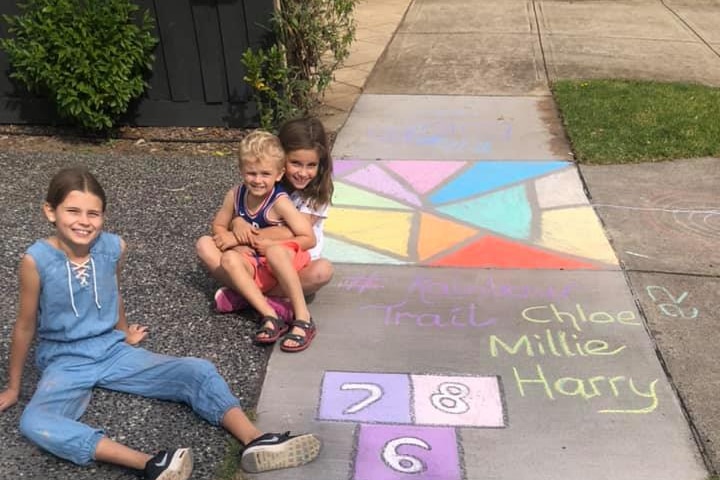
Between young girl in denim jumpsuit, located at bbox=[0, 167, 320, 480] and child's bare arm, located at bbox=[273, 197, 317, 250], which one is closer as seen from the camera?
young girl in denim jumpsuit, located at bbox=[0, 167, 320, 480]

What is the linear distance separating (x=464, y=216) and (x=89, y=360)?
262cm

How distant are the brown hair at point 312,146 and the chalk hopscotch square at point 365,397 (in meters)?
0.88

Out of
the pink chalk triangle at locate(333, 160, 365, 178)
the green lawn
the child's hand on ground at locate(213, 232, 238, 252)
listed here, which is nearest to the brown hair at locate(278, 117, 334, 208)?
the child's hand on ground at locate(213, 232, 238, 252)

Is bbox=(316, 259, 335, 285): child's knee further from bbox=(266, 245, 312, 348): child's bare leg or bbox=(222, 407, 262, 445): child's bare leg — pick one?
bbox=(222, 407, 262, 445): child's bare leg

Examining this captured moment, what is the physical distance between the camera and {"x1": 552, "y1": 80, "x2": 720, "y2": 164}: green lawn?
18.8 ft

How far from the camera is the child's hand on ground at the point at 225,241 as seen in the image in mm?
3500

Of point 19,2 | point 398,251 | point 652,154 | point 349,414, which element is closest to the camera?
point 349,414

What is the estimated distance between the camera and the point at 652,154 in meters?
5.67

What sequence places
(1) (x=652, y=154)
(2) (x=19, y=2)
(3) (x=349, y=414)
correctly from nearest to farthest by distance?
(3) (x=349, y=414)
(1) (x=652, y=154)
(2) (x=19, y=2)

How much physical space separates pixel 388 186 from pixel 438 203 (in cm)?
46

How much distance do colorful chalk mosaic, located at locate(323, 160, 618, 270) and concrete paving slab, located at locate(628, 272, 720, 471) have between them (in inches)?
13.7

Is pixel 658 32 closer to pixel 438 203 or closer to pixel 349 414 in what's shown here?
pixel 438 203

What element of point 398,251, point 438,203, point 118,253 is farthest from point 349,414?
point 438,203

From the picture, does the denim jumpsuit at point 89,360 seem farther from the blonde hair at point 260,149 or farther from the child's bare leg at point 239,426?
the blonde hair at point 260,149
